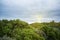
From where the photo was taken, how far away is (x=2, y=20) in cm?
2911

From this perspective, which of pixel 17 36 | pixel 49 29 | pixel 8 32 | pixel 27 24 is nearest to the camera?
pixel 17 36

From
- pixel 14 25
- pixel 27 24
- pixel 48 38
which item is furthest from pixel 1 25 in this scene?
pixel 48 38

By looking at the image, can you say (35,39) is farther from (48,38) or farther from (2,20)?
(2,20)

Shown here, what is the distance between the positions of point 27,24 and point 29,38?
567cm

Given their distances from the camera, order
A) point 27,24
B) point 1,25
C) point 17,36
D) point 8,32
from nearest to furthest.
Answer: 1. point 17,36
2. point 8,32
3. point 1,25
4. point 27,24

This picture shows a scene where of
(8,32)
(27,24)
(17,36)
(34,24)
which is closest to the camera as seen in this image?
(17,36)

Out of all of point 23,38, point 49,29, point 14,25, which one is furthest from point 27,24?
point 23,38

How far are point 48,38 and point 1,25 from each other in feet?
23.3

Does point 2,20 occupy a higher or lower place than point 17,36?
higher

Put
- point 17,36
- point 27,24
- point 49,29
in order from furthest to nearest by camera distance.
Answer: point 49,29, point 27,24, point 17,36

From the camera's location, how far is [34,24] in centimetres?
3378

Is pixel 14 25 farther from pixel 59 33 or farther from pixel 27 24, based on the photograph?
pixel 59 33

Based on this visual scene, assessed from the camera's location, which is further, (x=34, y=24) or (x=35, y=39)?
(x=34, y=24)

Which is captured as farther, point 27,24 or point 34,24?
point 34,24
